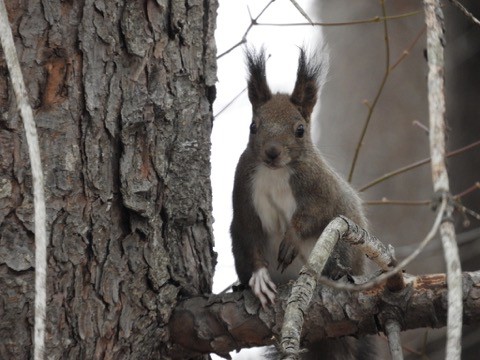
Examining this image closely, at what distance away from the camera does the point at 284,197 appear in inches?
118

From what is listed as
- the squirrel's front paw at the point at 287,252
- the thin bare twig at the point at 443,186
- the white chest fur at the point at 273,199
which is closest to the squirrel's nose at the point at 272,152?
the white chest fur at the point at 273,199

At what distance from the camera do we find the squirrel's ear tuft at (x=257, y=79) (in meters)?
2.99

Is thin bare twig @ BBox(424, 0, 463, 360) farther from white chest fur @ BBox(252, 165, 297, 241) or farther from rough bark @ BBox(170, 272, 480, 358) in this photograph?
white chest fur @ BBox(252, 165, 297, 241)

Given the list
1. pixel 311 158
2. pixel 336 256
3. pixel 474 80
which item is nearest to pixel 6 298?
pixel 336 256

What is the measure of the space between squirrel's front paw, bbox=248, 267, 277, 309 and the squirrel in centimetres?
24

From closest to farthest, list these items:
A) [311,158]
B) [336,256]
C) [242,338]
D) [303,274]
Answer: [303,274]
[242,338]
[336,256]
[311,158]

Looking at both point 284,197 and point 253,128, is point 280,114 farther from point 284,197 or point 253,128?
point 284,197

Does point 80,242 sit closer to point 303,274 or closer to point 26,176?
point 26,176

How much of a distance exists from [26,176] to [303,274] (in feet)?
2.44

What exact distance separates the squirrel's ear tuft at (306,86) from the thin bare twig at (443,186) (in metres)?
1.57

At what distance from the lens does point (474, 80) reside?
4055 mm

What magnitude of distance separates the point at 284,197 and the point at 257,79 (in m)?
0.43

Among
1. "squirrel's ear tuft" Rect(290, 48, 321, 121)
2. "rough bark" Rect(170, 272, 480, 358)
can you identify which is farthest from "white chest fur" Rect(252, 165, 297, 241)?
"rough bark" Rect(170, 272, 480, 358)

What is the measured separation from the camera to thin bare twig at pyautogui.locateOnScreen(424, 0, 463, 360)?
4.08 ft
